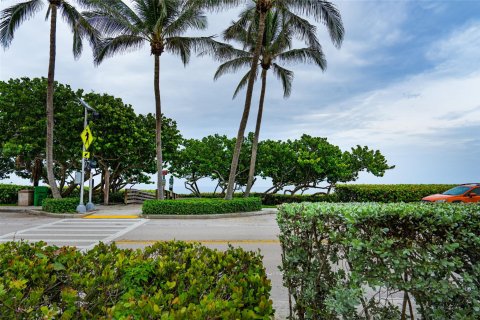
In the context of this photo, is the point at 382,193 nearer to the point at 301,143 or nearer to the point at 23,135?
the point at 301,143

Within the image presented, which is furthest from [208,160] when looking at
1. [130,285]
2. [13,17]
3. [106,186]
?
[130,285]

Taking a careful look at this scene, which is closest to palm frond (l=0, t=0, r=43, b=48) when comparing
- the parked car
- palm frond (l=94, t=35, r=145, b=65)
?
palm frond (l=94, t=35, r=145, b=65)

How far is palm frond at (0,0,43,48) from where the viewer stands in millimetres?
18766

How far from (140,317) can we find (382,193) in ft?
79.5

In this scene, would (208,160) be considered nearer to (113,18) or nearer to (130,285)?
(113,18)

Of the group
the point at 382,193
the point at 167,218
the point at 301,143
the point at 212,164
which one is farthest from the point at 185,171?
the point at 382,193

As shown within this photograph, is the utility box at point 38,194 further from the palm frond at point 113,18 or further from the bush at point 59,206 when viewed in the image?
the palm frond at point 113,18

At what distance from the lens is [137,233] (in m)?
11.9

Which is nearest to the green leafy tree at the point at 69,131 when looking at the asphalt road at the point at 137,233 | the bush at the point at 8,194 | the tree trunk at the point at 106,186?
the tree trunk at the point at 106,186

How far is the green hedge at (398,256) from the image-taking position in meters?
2.80

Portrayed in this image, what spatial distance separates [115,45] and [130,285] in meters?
19.2

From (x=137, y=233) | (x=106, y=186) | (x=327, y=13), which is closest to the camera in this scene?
(x=137, y=233)

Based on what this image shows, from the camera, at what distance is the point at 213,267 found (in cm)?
294

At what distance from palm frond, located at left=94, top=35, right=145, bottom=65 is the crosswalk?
9.99m
